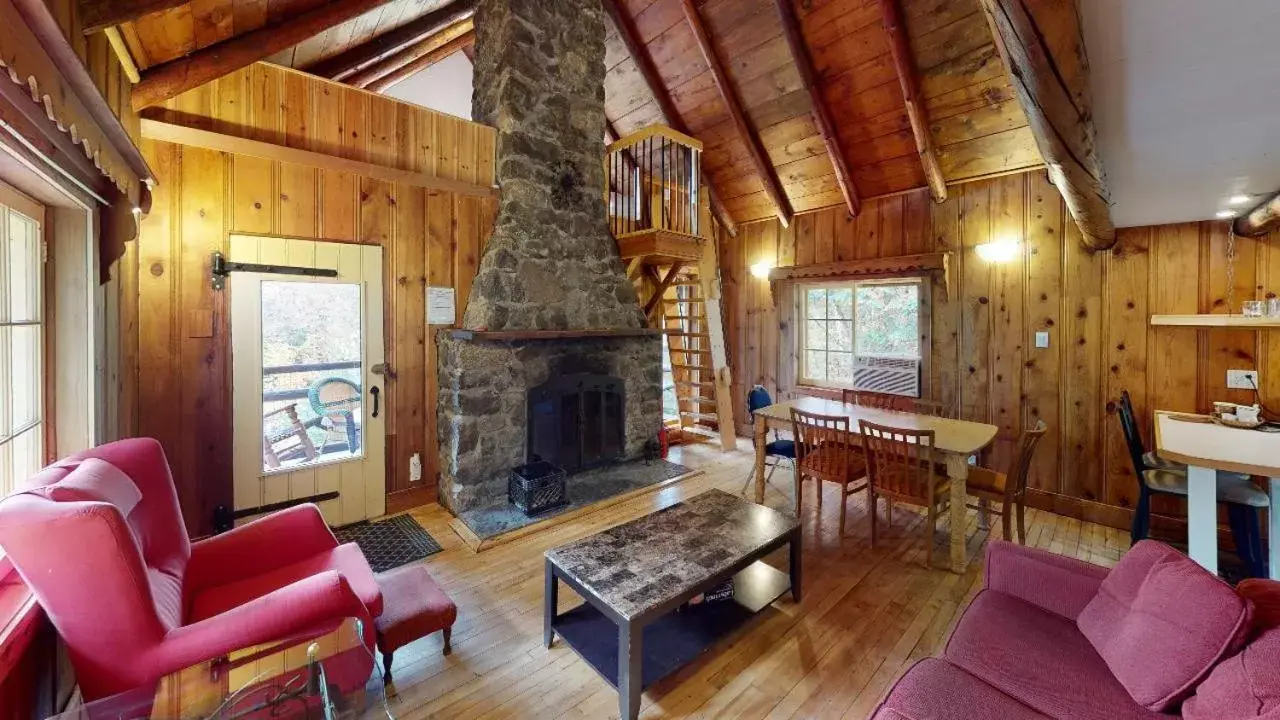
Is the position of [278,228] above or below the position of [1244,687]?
above

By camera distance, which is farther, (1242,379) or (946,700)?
(1242,379)

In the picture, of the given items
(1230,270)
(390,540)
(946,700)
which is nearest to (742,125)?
(1230,270)

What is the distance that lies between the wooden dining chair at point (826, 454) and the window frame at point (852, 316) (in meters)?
1.74

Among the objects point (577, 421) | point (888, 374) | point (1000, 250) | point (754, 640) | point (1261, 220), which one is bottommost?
point (754, 640)

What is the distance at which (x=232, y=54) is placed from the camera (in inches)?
108

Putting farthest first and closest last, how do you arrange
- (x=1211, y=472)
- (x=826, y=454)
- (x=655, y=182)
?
(x=655, y=182)
(x=826, y=454)
(x=1211, y=472)

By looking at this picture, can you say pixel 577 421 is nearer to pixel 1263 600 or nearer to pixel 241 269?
pixel 241 269

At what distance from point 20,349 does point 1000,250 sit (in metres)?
5.82

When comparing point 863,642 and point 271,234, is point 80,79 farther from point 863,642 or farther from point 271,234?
point 863,642

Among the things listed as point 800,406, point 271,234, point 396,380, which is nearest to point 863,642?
point 800,406

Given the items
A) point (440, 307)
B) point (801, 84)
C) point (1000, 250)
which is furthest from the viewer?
point (801, 84)

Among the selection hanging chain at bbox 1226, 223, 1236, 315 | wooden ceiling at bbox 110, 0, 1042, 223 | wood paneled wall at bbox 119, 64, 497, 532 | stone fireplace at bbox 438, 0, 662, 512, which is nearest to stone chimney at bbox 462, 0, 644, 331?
stone fireplace at bbox 438, 0, 662, 512

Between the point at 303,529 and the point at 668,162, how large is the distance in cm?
424

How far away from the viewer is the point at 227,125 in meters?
2.99
